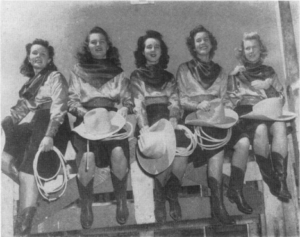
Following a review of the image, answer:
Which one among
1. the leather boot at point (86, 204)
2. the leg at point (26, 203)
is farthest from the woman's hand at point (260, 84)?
the leg at point (26, 203)

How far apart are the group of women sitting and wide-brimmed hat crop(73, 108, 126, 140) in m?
0.05

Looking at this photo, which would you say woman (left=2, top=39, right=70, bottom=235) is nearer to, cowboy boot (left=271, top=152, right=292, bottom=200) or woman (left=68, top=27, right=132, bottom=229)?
woman (left=68, top=27, right=132, bottom=229)

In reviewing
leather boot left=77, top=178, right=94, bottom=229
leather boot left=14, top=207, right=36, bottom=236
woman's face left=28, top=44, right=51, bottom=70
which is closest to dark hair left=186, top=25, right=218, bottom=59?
woman's face left=28, top=44, right=51, bottom=70

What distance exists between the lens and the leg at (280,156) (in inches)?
203

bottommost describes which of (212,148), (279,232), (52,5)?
(279,232)

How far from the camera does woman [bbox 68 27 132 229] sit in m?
5.06

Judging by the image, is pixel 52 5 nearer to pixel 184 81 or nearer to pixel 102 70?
pixel 102 70

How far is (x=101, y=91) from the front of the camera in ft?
17.4

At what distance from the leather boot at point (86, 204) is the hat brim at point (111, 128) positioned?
0.47 m

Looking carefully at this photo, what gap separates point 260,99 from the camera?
5.37 meters

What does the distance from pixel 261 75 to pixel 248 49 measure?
33cm

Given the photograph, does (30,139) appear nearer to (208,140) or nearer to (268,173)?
(208,140)

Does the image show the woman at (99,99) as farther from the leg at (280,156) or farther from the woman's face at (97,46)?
the leg at (280,156)

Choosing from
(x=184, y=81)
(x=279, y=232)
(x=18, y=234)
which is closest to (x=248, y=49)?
(x=184, y=81)
